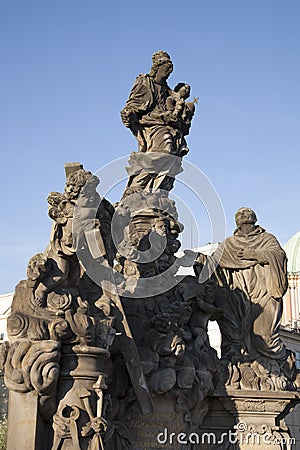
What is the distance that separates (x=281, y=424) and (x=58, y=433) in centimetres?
447

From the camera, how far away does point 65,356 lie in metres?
8.62

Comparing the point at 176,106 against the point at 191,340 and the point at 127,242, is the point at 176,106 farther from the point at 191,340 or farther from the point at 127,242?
the point at 191,340

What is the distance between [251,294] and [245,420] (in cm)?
197

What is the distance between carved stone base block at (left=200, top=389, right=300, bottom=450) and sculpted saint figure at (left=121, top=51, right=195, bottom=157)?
3.98m

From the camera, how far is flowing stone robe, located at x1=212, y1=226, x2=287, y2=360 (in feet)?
38.6

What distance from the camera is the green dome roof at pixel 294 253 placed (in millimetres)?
49931

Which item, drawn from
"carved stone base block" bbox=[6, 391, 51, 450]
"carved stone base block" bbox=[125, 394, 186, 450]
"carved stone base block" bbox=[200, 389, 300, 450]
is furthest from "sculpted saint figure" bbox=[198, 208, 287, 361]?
"carved stone base block" bbox=[6, 391, 51, 450]

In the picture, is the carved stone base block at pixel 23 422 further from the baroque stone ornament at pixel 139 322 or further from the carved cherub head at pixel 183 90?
the carved cherub head at pixel 183 90

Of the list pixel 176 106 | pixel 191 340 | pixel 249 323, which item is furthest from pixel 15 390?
pixel 176 106

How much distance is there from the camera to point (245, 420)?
11289 millimetres

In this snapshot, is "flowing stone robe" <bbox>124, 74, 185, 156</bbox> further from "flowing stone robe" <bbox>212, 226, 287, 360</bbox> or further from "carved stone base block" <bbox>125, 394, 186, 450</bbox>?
"carved stone base block" <bbox>125, 394, 186, 450</bbox>

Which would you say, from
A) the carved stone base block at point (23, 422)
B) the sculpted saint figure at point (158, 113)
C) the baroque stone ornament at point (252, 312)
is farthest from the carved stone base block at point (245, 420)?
the sculpted saint figure at point (158, 113)

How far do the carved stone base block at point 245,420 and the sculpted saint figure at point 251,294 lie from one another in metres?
0.67

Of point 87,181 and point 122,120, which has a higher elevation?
point 122,120
